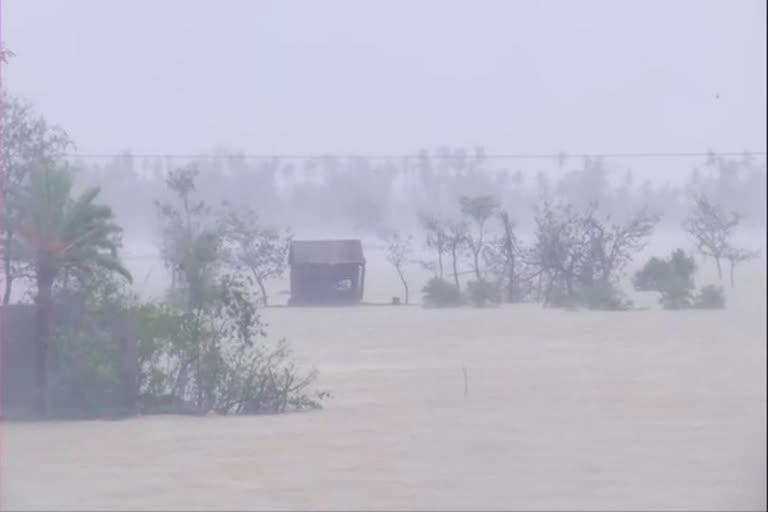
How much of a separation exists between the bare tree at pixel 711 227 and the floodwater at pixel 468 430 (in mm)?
895

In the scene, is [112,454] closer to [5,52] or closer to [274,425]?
[274,425]

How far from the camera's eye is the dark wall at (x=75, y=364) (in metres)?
20.8

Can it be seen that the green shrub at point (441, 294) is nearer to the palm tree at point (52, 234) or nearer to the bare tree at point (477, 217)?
the bare tree at point (477, 217)

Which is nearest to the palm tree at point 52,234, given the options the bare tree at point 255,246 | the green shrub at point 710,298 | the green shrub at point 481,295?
the bare tree at point 255,246

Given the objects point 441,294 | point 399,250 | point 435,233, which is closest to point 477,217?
point 435,233

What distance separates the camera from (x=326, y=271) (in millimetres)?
26859

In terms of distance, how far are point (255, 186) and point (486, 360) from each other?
5309mm

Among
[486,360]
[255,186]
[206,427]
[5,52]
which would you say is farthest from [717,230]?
[5,52]

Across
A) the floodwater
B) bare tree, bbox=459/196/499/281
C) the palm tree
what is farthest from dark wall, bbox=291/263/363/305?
the palm tree

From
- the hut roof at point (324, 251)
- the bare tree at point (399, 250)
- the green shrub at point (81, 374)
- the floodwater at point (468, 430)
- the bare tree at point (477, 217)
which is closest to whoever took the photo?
the floodwater at point (468, 430)

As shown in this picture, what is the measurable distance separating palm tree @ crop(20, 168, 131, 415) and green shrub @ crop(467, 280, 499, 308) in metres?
9.81

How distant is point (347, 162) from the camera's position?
2591 centimetres

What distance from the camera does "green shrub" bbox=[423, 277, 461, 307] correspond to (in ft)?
97.6

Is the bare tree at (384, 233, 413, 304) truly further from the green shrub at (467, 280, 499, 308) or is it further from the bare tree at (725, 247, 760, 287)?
the bare tree at (725, 247, 760, 287)
